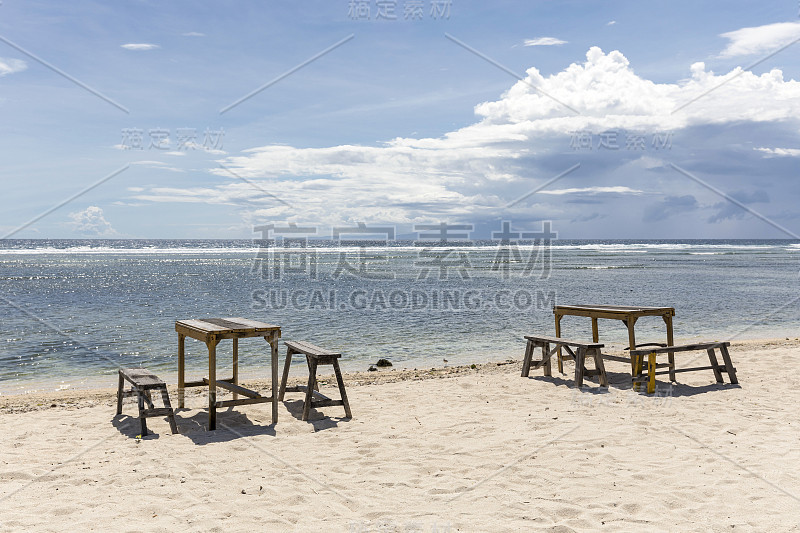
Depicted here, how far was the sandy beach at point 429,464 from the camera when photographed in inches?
176

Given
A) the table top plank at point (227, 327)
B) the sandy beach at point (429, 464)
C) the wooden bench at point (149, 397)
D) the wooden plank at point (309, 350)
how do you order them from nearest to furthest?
the sandy beach at point (429, 464)
the wooden bench at point (149, 397)
the table top plank at point (227, 327)
the wooden plank at point (309, 350)

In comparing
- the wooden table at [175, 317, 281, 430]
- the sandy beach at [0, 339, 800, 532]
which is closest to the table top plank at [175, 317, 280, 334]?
the wooden table at [175, 317, 281, 430]

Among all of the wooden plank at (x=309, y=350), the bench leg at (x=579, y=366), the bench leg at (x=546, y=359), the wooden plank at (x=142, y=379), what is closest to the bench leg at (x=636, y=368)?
the bench leg at (x=579, y=366)

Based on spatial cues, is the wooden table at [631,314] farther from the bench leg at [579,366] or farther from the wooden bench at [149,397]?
the wooden bench at [149,397]

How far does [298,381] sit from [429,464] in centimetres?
546

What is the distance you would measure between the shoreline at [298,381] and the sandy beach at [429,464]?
0.21 metres

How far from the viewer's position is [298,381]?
10664mm

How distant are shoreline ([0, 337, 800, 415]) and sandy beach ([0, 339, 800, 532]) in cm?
21

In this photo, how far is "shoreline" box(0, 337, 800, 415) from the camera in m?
8.83

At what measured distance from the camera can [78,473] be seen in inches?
217

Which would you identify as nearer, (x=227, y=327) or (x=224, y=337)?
(x=224, y=337)

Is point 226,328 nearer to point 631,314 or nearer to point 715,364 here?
point 631,314

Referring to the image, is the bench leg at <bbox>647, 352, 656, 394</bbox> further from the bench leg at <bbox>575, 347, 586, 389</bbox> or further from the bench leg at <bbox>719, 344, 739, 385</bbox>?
the bench leg at <bbox>719, 344, 739, 385</bbox>

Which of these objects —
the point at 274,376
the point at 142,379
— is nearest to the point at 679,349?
the point at 274,376
